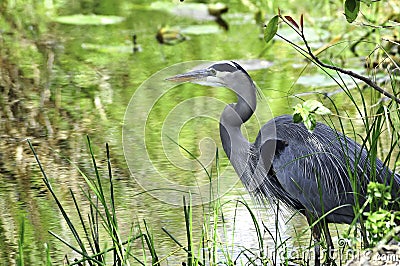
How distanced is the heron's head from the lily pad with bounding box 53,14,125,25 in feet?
15.0

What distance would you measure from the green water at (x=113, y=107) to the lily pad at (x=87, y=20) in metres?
0.08

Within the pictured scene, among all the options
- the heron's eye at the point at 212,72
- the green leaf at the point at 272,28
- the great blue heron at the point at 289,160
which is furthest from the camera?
the heron's eye at the point at 212,72

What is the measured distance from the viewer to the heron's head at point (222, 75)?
442 centimetres

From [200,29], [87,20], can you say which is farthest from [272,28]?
[87,20]

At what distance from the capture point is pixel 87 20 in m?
8.84

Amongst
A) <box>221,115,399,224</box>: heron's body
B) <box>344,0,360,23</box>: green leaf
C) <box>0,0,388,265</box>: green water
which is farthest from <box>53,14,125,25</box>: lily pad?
<box>344,0,360,23</box>: green leaf

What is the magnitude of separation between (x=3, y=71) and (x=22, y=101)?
2.96 feet

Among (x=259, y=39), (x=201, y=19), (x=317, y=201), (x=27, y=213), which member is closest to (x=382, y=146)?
(x=317, y=201)

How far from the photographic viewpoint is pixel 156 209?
461 centimetres

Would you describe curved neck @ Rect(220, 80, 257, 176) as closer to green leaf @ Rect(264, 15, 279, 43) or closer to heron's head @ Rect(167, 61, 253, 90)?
heron's head @ Rect(167, 61, 253, 90)

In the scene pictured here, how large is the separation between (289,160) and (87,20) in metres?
5.13

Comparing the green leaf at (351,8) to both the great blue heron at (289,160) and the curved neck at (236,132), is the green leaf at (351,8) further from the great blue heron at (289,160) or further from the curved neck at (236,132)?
the curved neck at (236,132)

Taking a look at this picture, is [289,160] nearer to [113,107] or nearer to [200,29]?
[113,107]

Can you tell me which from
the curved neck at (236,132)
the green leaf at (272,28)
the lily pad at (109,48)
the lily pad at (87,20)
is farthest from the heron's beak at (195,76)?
the lily pad at (87,20)
